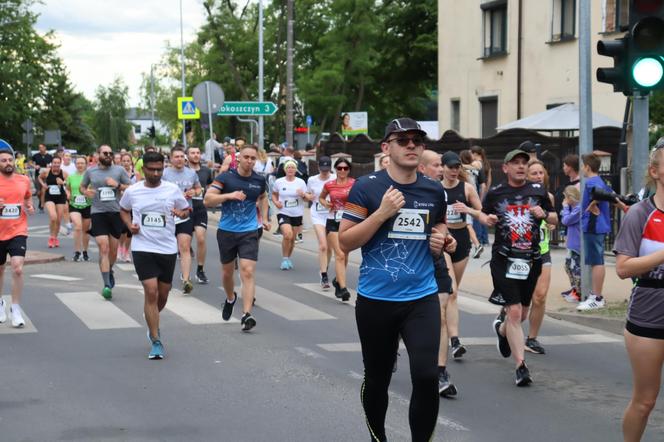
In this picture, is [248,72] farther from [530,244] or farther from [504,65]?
[530,244]

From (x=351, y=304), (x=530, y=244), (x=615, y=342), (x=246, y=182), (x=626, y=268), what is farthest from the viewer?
(x=351, y=304)

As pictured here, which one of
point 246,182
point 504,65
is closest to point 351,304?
point 246,182

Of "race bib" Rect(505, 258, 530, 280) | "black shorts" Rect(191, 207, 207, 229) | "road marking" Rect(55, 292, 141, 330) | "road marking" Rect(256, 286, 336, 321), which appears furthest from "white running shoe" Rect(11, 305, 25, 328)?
"race bib" Rect(505, 258, 530, 280)

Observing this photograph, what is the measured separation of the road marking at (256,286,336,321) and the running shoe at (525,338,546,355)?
2737 millimetres

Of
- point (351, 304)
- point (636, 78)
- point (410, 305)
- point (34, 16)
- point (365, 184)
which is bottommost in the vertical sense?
point (351, 304)

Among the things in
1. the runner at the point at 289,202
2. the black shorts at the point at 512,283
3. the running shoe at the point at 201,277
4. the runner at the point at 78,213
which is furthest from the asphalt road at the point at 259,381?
the runner at the point at 78,213

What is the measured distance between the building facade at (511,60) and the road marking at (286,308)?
14.4 metres

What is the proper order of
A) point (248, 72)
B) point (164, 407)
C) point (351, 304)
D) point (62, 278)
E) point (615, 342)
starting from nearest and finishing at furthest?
point (164, 407) → point (615, 342) → point (351, 304) → point (62, 278) → point (248, 72)

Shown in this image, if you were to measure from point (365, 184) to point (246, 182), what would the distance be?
588cm

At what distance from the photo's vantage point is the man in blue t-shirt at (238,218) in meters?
11.5

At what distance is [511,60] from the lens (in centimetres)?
3306

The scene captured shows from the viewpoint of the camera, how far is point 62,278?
1609 cm

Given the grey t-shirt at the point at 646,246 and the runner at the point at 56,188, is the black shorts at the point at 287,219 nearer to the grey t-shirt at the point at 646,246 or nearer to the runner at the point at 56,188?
the runner at the point at 56,188

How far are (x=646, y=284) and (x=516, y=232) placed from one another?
10.9 feet
